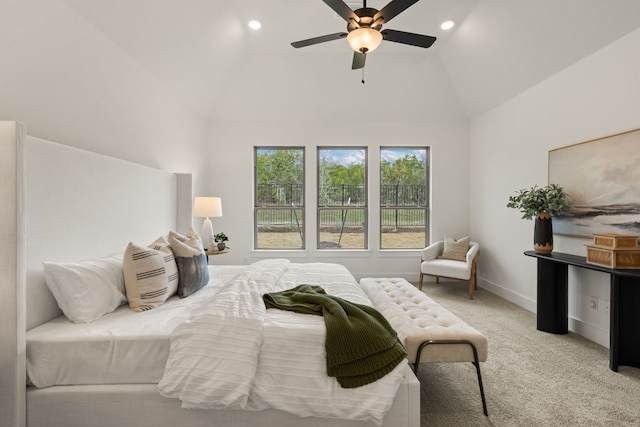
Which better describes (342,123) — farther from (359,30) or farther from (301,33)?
(359,30)

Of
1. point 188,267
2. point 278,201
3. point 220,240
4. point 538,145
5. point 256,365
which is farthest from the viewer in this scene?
point 278,201

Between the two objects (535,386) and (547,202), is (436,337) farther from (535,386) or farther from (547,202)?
(547,202)

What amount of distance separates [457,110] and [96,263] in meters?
5.27

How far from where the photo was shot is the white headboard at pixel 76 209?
1.84 meters

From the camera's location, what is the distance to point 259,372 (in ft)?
5.32

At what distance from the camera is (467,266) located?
14.6ft

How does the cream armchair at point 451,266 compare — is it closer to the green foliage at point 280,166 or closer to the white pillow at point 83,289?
the green foliage at point 280,166

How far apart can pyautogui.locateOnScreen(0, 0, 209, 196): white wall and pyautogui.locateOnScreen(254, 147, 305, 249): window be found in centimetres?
197

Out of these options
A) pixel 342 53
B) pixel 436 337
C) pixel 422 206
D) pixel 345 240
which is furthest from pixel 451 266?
pixel 342 53

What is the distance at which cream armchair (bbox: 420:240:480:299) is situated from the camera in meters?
4.43

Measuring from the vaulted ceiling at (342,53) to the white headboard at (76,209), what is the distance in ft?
3.76

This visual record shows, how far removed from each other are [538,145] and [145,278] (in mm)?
4337

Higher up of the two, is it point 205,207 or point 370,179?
point 370,179

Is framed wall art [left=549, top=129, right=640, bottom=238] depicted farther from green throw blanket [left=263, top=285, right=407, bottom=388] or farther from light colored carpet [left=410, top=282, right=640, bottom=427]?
green throw blanket [left=263, top=285, right=407, bottom=388]
